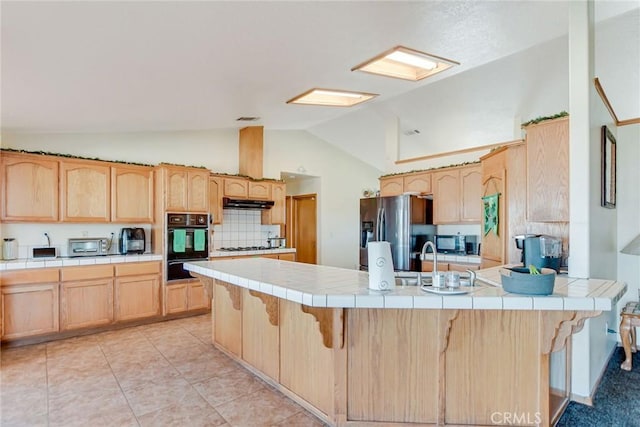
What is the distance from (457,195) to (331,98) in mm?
2221

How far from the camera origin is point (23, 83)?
8.16 feet

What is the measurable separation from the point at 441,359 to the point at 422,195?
362 cm

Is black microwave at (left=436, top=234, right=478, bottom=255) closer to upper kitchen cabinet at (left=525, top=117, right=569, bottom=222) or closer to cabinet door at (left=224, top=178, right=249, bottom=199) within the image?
upper kitchen cabinet at (left=525, top=117, right=569, bottom=222)

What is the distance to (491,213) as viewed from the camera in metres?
3.67

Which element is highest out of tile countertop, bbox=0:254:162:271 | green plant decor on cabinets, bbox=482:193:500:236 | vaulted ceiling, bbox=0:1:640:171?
vaulted ceiling, bbox=0:1:640:171

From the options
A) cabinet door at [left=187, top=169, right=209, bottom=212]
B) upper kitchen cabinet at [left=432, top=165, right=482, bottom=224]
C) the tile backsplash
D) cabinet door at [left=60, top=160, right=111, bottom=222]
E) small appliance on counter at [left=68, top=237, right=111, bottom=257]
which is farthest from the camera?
the tile backsplash

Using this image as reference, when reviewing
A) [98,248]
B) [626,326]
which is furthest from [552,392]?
[98,248]

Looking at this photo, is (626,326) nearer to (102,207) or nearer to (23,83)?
(23,83)

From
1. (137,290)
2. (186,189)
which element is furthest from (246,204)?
(137,290)

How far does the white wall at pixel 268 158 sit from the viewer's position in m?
4.25

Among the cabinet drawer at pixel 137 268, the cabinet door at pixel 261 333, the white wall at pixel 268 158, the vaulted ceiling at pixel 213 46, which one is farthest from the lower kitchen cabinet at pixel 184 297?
the vaulted ceiling at pixel 213 46

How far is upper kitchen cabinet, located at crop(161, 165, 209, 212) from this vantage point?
462cm

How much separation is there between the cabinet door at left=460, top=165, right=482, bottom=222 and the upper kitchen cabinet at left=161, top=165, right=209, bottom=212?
3603mm

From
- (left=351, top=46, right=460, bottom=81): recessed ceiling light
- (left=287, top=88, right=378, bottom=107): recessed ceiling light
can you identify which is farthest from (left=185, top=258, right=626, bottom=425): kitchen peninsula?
(left=287, top=88, right=378, bottom=107): recessed ceiling light
